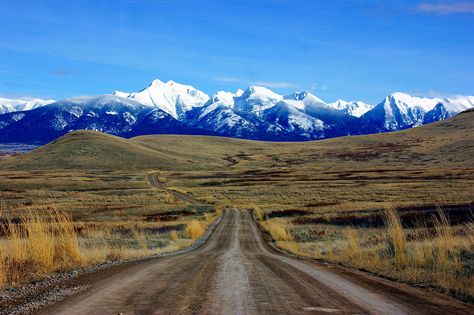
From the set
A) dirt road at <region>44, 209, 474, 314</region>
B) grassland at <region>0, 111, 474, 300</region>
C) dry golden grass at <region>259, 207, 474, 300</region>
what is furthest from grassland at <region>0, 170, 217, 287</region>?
dry golden grass at <region>259, 207, 474, 300</region>

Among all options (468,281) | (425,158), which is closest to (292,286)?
(468,281)

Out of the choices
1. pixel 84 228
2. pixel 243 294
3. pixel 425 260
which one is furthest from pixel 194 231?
pixel 243 294

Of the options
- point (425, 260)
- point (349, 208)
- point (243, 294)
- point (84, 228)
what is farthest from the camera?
point (349, 208)

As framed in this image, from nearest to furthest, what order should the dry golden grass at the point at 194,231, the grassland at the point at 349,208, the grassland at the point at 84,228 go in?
1. the grassland at the point at 84,228
2. the grassland at the point at 349,208
3. the dry golden grass at the point at 194,231

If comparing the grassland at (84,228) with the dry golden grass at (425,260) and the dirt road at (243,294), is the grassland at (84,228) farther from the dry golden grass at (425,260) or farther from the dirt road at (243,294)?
the dry golden grass at (425,260)

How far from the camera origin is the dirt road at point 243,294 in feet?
28.7

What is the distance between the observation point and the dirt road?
875 cm

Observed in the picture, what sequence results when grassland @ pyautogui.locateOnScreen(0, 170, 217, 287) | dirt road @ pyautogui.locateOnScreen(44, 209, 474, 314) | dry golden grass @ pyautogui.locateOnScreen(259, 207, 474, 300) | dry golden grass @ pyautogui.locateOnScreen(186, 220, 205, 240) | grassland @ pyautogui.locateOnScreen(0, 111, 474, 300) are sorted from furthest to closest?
dry golden grass @ pyautogui.locateOnScreen(186, 220, 205, 240) → grassland @ pyautogui.locateOnScreen(0, 111, 474, 300) → grassland @ pyautogui.locateOnScreen(0, 170, 217, 287) → dry golden grass @ pyautogui.locateOnScreen(259, 207, 474, 300) → dirt road @ pyautogui.locateOnScreen(44, 209, 474, 314)

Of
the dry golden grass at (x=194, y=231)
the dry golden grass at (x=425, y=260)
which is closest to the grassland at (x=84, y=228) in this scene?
the dry golden grass at (x=194, y=231)

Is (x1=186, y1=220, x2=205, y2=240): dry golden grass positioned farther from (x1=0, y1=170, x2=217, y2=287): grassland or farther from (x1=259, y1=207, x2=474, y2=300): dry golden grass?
(x1=259, y1=207, x2=474, y2=300): dry golden grass

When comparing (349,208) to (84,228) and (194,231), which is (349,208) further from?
(84,228)

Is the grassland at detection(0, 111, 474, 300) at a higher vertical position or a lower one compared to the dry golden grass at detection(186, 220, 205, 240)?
higher

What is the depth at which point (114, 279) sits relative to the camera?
41.2 ft

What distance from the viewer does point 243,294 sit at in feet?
34.0
